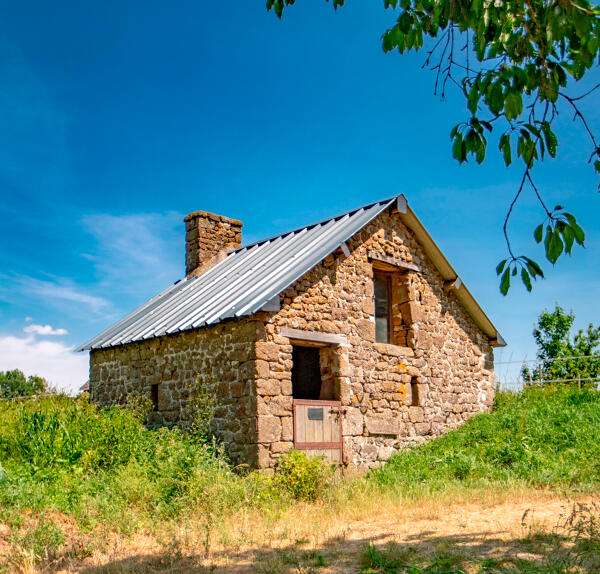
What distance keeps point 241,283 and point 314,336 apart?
6.96 feet

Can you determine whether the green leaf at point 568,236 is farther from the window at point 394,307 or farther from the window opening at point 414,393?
the window opening at point 414,393

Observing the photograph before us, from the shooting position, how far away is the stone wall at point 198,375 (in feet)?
35.0

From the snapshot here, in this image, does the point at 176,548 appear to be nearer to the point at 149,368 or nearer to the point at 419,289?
the point at 149,368

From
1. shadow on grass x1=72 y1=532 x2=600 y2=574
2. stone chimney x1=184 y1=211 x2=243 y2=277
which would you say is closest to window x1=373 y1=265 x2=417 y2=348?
stone chimney x1=184 y1=211 x2=243 y2=277

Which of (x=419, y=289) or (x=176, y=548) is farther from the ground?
(x=419, y=289)

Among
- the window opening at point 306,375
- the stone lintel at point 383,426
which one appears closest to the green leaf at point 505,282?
the stone lintel at point 383,426

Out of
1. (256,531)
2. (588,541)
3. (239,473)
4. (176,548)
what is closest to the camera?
(588,541)

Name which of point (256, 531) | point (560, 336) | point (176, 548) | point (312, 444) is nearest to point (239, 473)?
point (312, 444)

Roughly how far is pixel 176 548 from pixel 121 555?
2.06 feet

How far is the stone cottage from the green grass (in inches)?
25.7

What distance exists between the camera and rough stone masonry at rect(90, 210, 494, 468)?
10.8m

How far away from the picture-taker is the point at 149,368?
13125 mm

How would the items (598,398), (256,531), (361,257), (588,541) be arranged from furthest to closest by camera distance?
(598,398) < (361,257) < (256,531) < (588,541)

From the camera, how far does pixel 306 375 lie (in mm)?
14391
